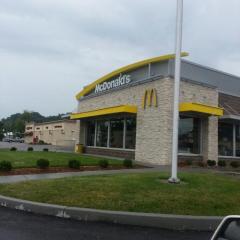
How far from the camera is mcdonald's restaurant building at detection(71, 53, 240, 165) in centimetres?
2264

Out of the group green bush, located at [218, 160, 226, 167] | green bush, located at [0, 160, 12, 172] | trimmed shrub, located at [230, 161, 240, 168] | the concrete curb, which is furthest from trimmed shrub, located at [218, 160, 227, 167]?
the concrete curb

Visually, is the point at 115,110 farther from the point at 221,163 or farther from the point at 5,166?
the point at 5,166

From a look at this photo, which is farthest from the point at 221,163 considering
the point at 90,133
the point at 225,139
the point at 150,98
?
the point at 90,133

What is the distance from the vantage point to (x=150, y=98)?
23.7 m

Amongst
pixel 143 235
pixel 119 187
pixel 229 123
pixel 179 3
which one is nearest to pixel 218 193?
pixel 119 187

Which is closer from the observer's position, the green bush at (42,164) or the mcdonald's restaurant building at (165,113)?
the green bush at (42,164)

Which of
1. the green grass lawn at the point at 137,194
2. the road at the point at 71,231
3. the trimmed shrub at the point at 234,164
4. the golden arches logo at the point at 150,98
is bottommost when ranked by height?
the road at the point at 71,231

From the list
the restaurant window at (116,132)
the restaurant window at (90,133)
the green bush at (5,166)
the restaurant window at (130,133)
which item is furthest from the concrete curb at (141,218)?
the restaurant window at (90,133)

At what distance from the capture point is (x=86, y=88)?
33.1m

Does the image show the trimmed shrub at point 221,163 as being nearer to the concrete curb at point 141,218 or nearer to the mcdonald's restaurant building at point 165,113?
the mcdonald's restaurant building at point 165,113

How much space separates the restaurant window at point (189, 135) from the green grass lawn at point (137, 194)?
36.3 ft

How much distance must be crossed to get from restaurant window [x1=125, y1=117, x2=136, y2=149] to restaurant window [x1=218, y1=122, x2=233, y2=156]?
536 cm

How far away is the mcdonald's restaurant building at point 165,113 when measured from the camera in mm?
22641

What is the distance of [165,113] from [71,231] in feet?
50.2
